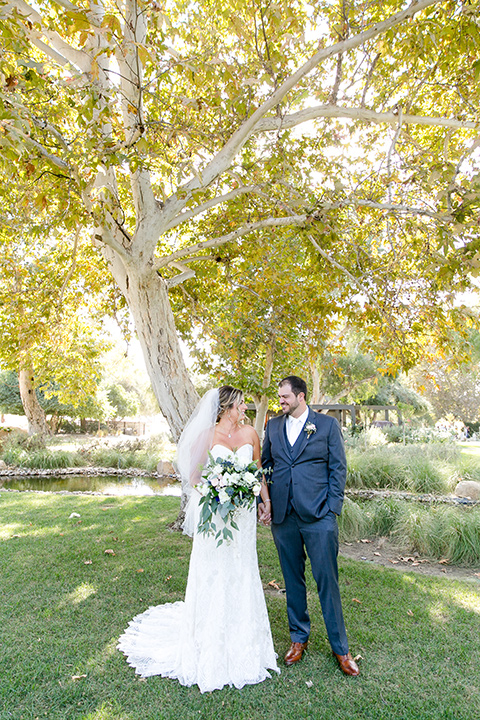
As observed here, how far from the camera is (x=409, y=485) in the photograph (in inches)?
448

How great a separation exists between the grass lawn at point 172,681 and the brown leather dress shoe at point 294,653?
7 centimetres

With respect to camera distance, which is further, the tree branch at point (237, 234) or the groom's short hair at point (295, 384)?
the tree branch at point (237, 234)

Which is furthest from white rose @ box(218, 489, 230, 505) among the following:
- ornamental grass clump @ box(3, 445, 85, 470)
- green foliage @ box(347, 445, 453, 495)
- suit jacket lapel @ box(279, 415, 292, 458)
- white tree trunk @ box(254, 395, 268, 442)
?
ornamental grass clump @ box(3, 445, 85, 470)

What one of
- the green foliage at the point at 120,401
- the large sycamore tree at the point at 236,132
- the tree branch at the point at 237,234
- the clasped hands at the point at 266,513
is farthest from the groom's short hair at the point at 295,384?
the green foliage at the point at 120,401

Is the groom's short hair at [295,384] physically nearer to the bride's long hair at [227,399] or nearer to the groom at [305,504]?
the groom at [305,504]

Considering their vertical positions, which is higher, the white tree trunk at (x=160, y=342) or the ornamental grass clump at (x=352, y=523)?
the white tree trunk at (x=160, y=342)

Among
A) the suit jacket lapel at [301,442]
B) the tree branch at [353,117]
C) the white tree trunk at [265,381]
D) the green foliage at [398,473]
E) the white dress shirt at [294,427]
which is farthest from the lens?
the green foliage at [398,473]

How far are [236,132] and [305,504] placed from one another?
14.6ft

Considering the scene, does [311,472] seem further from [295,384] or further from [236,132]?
[236,132]

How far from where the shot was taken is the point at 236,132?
575cm

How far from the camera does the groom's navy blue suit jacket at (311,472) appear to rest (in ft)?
12.4

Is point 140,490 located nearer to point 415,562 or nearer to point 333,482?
point 415,562

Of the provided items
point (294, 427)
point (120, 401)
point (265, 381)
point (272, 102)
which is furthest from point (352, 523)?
point (120, 401)

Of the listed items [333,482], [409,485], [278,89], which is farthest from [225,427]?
[409,485]
